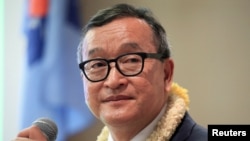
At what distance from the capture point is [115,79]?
2.78ft

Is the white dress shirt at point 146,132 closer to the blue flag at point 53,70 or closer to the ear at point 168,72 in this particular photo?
the ear at point 168,72

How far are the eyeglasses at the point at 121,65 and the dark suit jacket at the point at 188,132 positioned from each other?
188 millimetres

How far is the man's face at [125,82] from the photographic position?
2.81 feet

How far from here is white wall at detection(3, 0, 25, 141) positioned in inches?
64.1

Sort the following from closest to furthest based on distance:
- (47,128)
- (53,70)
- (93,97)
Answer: (47,128), (93,97), (53,70)

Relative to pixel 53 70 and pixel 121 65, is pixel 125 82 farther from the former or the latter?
pixel 53 70

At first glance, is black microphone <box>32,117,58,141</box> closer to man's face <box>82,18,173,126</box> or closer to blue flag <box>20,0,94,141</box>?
man's face <box>82,18,173,126</box>

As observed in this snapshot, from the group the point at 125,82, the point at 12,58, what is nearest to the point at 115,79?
the point at 125,82

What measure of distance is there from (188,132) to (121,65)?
252mm

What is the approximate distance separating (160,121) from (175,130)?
0.15 ft

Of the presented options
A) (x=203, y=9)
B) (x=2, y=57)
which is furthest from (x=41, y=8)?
(x=203, y=9)

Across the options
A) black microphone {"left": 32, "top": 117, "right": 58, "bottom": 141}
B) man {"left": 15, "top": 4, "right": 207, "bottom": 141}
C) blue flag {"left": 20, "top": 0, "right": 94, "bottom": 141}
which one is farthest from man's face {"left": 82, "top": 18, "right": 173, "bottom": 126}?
blue flag {"left": 20, "top": 0, "right": 94, "bottom": 141}

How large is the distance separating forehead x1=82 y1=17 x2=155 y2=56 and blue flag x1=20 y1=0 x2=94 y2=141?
29.2 inches

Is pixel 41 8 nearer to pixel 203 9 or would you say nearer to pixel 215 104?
pixel 203 9
